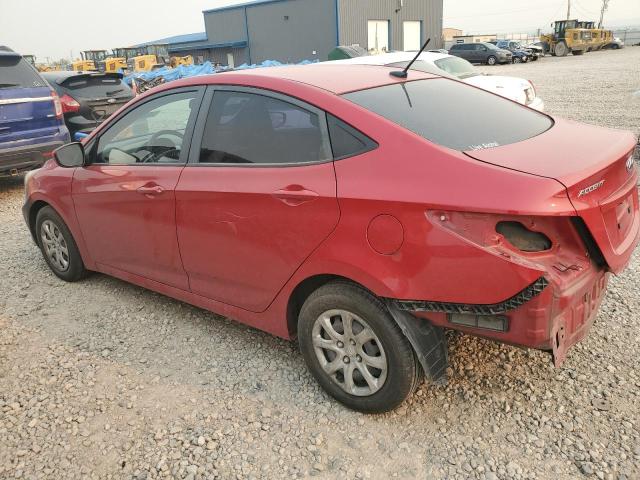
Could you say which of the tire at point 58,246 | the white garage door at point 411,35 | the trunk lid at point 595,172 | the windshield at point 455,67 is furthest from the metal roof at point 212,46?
the trunk lid at point 595,172

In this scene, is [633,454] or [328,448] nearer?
[633,454]

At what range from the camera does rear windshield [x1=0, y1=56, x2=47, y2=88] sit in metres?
6.90

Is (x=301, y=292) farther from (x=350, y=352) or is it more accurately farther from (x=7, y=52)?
(x=7, y=52)

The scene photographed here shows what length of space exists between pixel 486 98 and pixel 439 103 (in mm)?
484

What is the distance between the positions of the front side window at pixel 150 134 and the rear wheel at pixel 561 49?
42881 mm

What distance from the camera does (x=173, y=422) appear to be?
8.95 ft

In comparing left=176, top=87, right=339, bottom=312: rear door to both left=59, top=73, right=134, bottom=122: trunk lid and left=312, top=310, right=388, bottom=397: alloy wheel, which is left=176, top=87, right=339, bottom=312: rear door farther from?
left=59, top=73, right=134, bottom=122: trunk lid

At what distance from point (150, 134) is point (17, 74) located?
4667 millimetres

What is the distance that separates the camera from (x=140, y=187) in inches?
133

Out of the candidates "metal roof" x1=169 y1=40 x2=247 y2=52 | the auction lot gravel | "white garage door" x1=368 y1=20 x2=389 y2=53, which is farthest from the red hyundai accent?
"metal roof" x1=169 y1=40 x2=247 y2=52

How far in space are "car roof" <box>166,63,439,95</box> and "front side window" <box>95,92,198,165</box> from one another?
6.1 inches

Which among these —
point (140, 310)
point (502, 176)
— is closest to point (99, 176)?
point (140, 310)

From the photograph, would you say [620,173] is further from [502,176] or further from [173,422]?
[173,422]

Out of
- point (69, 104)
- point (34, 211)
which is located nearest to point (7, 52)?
point (69, 104)
